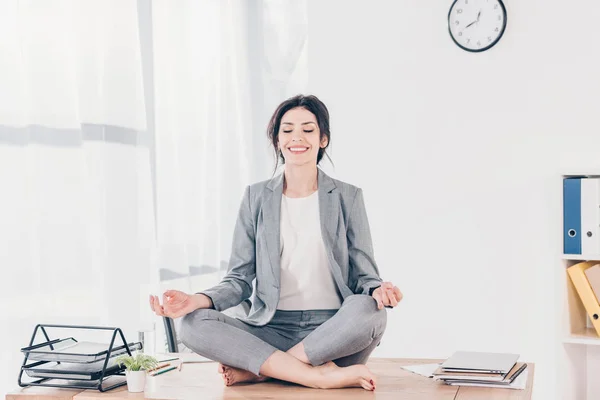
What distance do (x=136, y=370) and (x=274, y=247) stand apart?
1.74 ft

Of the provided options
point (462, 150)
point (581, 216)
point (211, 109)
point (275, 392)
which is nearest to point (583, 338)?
point (581, 216)

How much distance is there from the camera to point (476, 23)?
3.38 meters

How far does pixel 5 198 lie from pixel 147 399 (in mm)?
717

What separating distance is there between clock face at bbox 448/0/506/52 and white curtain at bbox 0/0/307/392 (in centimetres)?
104

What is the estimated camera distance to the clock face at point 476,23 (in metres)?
3.33

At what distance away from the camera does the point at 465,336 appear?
3.41m

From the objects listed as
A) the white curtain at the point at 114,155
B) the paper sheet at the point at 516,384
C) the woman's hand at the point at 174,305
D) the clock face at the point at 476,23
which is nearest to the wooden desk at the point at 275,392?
the paper sheet at the point at 516,384

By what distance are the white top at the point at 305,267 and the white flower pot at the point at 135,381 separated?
46 centimetres

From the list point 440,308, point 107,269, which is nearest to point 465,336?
point 440,308

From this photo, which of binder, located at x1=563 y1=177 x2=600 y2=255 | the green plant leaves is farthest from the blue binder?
the green plant leaves

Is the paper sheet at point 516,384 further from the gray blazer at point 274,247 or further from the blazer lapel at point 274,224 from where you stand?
the blazer lapel at point 274,224

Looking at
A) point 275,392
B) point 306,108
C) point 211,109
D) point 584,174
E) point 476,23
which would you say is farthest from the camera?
point 211,109

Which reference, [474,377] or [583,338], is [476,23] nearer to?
[583,338]

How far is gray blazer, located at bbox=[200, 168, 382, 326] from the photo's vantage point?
2.32 meters
